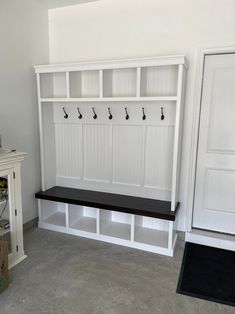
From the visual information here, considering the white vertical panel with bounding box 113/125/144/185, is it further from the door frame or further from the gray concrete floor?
the gray concrete floor

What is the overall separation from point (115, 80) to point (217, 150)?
4.59ft

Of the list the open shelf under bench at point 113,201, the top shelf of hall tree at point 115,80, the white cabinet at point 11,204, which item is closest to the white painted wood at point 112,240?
the open shelf under bench at point 113,201

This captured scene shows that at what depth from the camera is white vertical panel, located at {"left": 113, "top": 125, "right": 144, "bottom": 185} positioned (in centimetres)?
289

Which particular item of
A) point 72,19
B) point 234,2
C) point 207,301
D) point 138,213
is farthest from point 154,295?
point 72,19

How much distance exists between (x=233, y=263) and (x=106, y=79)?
7.65 ft

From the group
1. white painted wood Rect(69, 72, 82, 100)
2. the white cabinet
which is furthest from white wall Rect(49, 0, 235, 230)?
the white cabinet

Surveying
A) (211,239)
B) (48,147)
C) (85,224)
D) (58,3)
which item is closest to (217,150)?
(211,239)

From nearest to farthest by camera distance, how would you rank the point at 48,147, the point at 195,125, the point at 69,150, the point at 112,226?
the point at 195,125
the point at 112,226
the point at 48,147
the point at 69,150

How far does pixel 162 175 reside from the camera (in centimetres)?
285

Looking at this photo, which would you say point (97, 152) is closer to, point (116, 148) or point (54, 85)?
point (116, 148)

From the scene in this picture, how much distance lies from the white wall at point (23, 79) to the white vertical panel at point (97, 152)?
622 mm

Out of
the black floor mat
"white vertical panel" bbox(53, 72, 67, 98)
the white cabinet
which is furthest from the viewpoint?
"white vertical panel" bbox(53, 72, 67, 98)

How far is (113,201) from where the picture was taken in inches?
109

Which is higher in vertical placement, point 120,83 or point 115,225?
point 120,83
